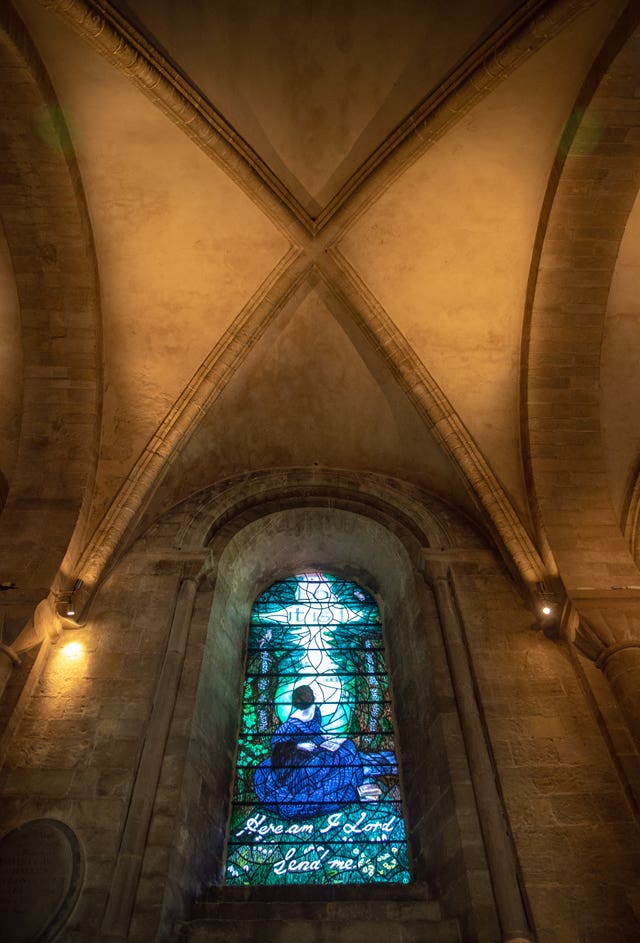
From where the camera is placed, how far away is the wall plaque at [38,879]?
164 inches

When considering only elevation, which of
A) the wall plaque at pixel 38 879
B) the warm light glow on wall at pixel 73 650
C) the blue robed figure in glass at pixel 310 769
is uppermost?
the warm light glow on wall at pixel 73 650

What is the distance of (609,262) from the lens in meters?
7.11

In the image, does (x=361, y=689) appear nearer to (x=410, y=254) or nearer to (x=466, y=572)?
(x=466, y=572)

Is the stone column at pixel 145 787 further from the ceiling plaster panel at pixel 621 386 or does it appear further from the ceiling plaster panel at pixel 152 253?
the ceiling plaster panel at pixel 621 386

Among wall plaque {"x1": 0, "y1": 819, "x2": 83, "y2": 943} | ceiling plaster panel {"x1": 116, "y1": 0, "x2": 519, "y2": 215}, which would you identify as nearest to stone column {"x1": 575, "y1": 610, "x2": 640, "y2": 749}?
wall plaque {"x1": 0, "y1": 819, "x2": 83, "y2": 943}

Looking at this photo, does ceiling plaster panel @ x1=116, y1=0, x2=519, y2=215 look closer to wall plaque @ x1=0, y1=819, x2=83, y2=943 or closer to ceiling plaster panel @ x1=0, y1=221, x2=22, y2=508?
ceiling plaster panel @ x1=0, y1=221, x2=22, y2=508

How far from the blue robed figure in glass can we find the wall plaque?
179 centimetres

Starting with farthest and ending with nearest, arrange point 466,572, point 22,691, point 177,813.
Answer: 1. point 466,572
2. point 22,691
3. point 177,813

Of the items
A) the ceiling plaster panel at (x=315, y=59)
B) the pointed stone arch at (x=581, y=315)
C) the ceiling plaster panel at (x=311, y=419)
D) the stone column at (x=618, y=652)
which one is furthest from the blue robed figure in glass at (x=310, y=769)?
the ceiling plaster panel at (x=315, y=59)

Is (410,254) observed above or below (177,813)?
above

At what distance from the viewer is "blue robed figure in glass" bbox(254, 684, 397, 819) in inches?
223

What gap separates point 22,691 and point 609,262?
7449 millimetres

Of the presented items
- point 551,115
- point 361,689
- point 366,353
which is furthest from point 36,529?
point 551,115

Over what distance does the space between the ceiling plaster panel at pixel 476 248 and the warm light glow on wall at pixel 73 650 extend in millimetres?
4981
